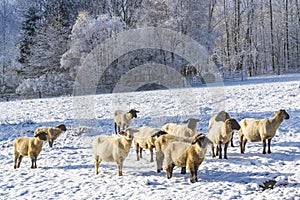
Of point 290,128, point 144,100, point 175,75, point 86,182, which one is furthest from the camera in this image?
point 175,75

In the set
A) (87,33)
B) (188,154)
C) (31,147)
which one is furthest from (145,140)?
(87,33)

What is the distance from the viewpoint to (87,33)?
30.0 m

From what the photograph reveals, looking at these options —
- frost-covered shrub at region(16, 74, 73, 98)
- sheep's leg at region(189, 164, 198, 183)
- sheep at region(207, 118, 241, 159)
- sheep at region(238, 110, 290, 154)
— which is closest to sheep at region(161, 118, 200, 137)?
sheep at region(207, 118, 241, 159)

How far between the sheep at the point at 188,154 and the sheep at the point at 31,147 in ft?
12.1

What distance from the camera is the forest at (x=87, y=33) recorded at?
31.0m

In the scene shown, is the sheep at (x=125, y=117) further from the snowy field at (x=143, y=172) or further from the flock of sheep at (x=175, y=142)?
the flock of sheep at (x=175, y=142)

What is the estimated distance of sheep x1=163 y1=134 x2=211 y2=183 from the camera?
6.76 m

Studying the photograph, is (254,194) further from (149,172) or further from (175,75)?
(175,75)

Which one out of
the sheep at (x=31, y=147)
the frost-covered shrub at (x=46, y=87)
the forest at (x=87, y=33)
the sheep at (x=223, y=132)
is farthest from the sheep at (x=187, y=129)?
the frost-covered shrub at (x=46, y=87)

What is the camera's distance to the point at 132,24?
37.4 metres

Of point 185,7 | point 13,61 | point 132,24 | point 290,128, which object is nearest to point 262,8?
point 185,7

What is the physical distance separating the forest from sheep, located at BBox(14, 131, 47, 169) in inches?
855

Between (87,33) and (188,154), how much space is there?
25380 mm

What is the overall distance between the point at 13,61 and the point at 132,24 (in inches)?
585
